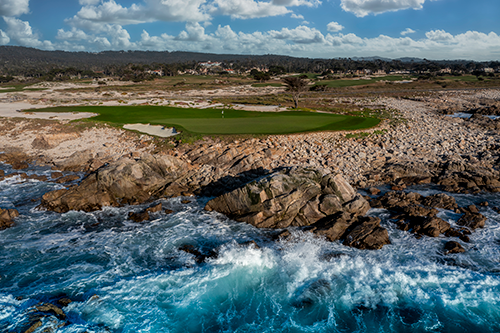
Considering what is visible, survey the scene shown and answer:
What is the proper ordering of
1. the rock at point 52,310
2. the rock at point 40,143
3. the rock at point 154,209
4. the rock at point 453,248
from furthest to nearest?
the rock at point 40,143
the rock at point 154,209
the rock at point 453,248
the rock at point 52,310

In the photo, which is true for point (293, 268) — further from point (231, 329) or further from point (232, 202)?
point (232, 202)

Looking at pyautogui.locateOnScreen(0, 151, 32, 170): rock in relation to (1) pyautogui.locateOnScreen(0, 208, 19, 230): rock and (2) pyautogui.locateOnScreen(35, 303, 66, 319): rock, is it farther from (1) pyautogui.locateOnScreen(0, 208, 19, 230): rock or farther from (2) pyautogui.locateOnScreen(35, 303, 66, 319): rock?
(2) pyautogui.locateOnScreen(35, 303, 66, 319): rock

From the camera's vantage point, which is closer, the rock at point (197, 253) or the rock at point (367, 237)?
the rock at point (197, 253)

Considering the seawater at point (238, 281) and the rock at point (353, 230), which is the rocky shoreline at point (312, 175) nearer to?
the rock at point (353, 230)

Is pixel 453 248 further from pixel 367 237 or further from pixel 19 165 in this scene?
pixel 19 165

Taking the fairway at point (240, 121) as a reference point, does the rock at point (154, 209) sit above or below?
below

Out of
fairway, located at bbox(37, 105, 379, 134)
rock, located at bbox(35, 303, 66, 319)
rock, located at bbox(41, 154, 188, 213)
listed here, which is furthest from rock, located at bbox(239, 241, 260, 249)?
fairway, located at bbox(37, 105, 379, 134)

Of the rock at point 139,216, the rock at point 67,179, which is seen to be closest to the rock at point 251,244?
the rock at point 139,216
